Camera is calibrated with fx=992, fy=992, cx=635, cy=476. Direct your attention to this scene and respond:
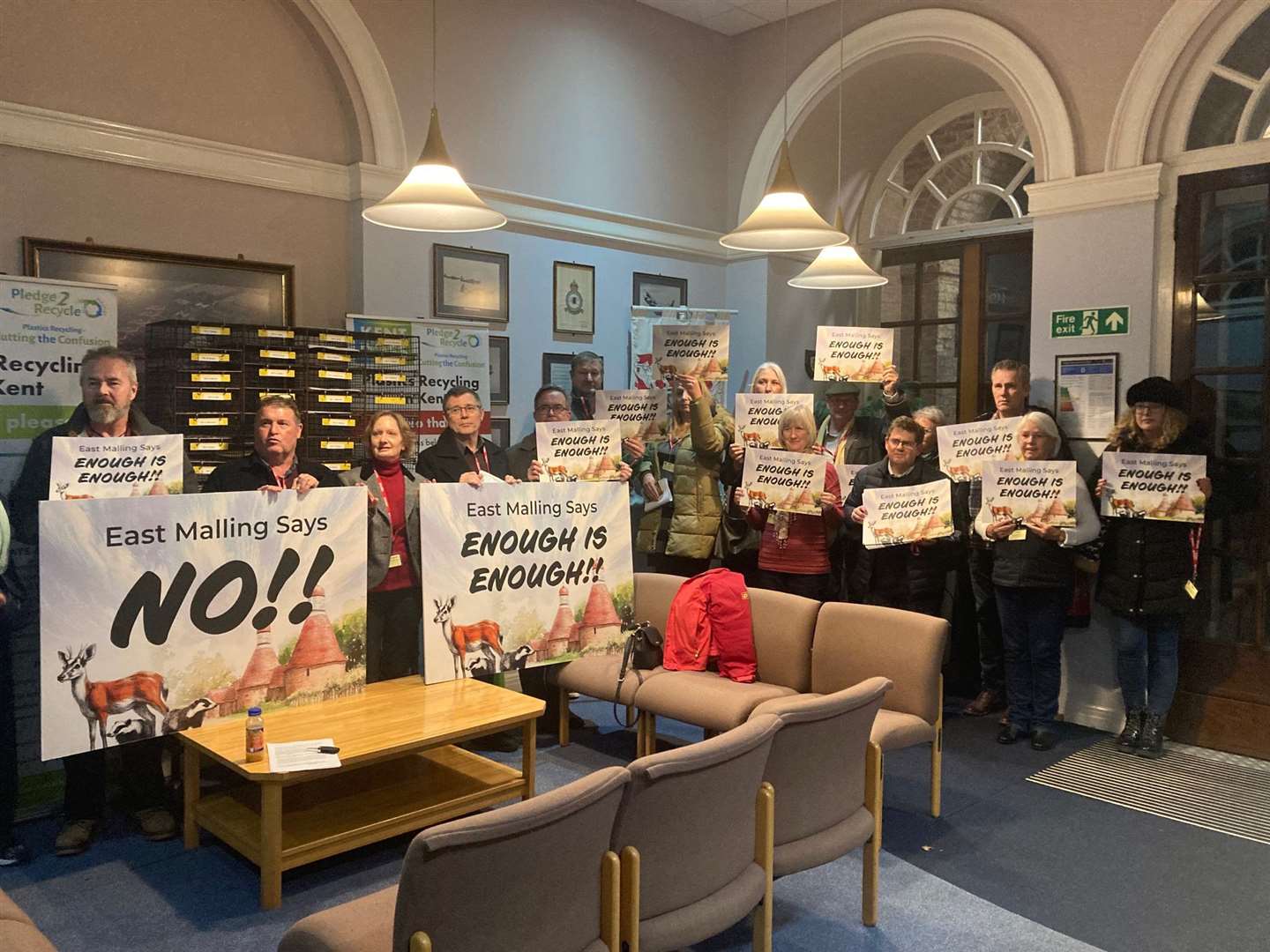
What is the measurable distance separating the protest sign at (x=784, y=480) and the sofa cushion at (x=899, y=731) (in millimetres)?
1181

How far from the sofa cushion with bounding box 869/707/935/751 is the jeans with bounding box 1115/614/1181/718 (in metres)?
1.38

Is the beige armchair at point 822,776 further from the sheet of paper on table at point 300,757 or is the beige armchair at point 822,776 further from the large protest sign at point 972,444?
the large protest sign at point 972,444

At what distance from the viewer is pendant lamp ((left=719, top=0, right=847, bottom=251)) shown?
3498mm

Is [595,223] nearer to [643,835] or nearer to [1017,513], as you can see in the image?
[1017,513]

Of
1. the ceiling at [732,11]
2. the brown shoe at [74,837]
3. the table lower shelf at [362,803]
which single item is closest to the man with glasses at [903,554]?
the table lower shelf at [362,803]

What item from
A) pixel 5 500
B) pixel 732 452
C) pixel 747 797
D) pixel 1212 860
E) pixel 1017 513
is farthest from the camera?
pixel 732 452

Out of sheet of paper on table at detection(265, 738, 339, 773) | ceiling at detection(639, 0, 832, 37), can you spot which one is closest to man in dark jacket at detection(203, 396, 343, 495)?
sheet of paper on table at detection(265, 738, 339, 773)

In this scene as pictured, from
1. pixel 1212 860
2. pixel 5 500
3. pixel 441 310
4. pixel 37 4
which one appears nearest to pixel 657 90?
pixel 441 310

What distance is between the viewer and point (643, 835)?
85.4 inches

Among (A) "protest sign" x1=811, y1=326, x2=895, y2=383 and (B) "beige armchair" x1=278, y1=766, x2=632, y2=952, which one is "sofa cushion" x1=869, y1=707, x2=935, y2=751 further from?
(A) "protest sign" x1=811, y1=326, x2=895, y2=383

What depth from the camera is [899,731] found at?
3604 mm

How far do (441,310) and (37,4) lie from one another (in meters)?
2.25

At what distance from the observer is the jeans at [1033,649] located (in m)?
4.69

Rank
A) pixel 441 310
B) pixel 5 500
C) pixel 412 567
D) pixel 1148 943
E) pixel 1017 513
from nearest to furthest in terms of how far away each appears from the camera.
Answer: pixel 1148 943
pixel 5 500
pixel 412 567
pixel 1017 513
pixel 441 310
